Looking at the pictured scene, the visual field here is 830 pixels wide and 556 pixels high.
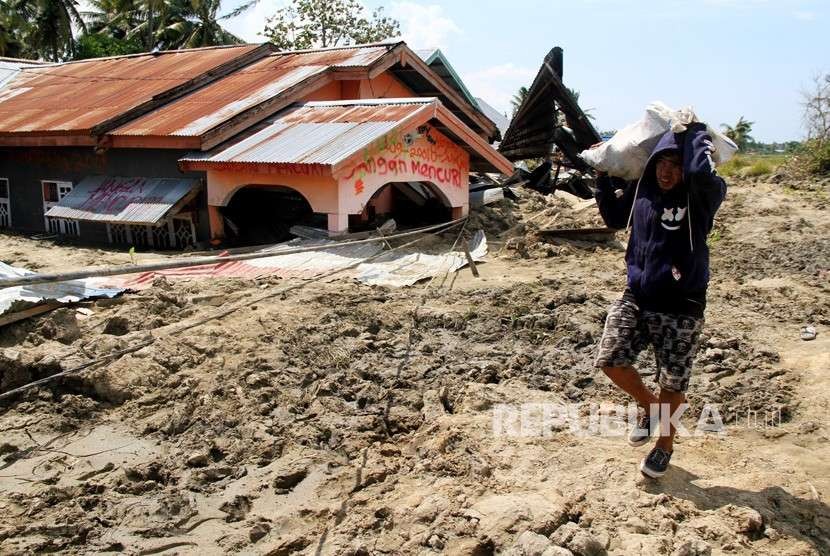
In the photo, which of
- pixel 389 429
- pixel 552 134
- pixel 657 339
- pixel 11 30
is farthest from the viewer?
pixel 11 30

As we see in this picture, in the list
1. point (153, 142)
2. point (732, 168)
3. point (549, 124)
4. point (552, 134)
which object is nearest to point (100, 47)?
point (153, 142)

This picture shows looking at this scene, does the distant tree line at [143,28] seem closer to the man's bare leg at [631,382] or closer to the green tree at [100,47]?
the green tree at [100,47]

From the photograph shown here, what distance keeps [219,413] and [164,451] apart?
0.50m

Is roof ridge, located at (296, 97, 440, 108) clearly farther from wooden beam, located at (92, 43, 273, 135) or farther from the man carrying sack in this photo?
the man carrying sack

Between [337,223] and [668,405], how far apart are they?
777 centimetres

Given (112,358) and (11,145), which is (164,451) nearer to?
(112,358)

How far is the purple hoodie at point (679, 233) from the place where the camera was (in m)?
3.47

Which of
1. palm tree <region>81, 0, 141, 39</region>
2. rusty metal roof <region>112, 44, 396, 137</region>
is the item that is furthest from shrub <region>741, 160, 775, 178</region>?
palm tree <region>81, 0, 141, 39</region>

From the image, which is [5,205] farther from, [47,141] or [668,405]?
[668,405]

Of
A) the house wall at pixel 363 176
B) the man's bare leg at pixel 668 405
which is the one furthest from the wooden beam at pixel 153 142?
the man's bare leg at pixel 668 405

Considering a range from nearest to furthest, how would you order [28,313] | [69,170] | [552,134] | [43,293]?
1. [28,313]
2. [43,293]
3. [69,170]
4. [552,134]

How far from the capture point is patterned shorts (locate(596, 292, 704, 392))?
3.62 metres

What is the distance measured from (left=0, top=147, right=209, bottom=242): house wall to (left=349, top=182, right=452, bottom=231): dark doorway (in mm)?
3488

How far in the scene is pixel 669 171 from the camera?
3.65 m
